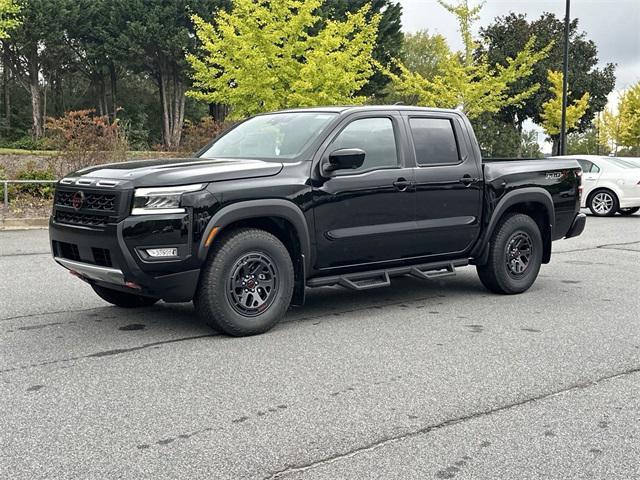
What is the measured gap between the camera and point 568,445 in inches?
143

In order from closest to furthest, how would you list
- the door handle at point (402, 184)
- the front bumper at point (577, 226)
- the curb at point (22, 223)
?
the door handle at point (402, 184) → the front bumper at point (577, 226) → the curb at point (22, 223)

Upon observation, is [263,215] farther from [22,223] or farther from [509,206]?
[22,223]

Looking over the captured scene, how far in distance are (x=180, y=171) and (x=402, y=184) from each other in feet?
6.93

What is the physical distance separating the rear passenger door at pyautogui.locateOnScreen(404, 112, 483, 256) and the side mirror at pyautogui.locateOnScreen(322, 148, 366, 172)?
35.8 inches

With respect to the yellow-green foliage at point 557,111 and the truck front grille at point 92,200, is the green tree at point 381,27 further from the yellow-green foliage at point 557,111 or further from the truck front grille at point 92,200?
the truck front grille at point 92,200

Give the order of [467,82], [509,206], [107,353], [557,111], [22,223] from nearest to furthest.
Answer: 1. [107,353]
2. [509,206]
3. [22,223]
4. [467,82]
5. [557,111]

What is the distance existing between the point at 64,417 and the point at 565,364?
10.9 feet

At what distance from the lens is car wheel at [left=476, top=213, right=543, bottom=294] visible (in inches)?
294

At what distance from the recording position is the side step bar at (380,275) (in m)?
6.18

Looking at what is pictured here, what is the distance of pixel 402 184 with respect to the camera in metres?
6.55

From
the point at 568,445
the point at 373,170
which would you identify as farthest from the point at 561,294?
the point at 568,445

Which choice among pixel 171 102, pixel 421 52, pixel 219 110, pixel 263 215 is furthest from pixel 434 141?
pixel 421 52

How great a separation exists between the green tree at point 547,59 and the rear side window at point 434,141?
1909 inches

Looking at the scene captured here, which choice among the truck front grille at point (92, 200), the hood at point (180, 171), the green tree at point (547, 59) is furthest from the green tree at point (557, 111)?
the truck front grille at point (92, 200)
